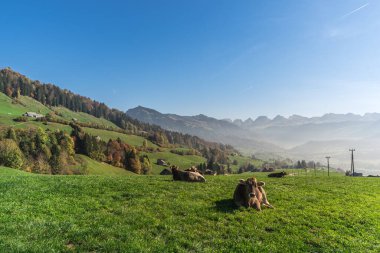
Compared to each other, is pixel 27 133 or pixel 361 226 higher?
pixel 27 133

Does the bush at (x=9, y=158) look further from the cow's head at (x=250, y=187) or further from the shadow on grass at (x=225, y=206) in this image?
the cow's head at (x=250, y=187)

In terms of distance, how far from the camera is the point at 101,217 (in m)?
17.8

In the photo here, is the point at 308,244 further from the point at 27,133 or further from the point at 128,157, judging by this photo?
the point at 128,157

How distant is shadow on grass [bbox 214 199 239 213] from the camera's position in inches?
799

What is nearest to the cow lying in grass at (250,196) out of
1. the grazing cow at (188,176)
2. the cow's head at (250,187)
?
the cow's head at (250,187)

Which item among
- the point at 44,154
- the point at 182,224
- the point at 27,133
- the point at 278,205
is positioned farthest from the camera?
the point at 27,133

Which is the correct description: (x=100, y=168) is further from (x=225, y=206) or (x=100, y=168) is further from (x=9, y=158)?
(x=225, y=206)

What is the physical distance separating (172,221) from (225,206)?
5.10 m

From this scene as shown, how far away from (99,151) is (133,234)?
182981 mm

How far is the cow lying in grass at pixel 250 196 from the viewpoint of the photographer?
21.2 metres

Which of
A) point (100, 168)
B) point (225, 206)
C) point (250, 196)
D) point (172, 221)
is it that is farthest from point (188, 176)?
point (100, 168)

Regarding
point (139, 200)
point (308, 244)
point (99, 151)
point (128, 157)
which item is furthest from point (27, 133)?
point (308, 244)

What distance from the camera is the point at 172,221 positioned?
17672 millimetres

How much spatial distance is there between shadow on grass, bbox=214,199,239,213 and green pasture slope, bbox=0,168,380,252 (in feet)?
0.22
